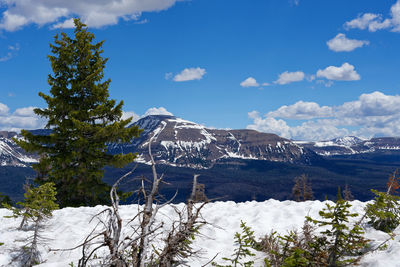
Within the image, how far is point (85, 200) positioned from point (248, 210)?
39.5ft

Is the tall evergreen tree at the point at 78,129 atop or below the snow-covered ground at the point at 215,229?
atop

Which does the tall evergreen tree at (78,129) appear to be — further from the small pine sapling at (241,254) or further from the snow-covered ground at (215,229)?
the small pine sapling at (241,254)

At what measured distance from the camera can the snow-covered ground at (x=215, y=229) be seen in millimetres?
5566

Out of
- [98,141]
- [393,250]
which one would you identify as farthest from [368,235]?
[98,141]

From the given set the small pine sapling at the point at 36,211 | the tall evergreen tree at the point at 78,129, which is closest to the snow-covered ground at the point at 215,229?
the small pine sapling at the point at 36,211

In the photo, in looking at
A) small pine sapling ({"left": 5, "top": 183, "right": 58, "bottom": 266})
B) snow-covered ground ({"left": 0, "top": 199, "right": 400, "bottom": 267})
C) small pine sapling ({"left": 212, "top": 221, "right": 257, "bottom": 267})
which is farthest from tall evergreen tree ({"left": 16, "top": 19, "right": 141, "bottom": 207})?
small pine sapling ({"left": 212, "top": 221, "right": 257, "bottom": 267})

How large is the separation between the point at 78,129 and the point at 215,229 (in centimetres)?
1185

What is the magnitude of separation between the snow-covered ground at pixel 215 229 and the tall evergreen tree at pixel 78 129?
6.10 metres

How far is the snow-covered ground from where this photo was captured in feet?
18.3

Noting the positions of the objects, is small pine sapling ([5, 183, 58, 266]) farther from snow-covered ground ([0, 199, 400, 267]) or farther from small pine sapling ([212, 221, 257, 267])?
small pine sapling ([212, 221, 257, 267])

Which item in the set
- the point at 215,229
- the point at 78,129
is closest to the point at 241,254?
the point at 215,229

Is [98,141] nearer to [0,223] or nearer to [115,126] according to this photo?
Result: [115,126]

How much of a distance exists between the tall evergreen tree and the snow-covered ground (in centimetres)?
610

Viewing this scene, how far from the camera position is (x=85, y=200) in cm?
Answer: 1769
